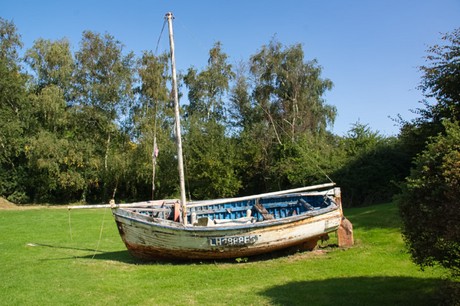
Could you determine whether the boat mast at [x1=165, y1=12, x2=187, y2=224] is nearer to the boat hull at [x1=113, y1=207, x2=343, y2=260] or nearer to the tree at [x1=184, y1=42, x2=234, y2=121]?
the boat hull at [x1=113, y1=207, x2=343, y2=260]

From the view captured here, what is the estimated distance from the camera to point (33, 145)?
35.3 meters

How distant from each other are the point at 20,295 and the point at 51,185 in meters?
31.1

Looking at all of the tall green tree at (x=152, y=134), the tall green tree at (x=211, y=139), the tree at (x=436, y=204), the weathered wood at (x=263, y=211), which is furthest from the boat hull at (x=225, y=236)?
the tall green tree at (x=152, y=134)

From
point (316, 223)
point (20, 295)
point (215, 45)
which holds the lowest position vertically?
point (20, 295)

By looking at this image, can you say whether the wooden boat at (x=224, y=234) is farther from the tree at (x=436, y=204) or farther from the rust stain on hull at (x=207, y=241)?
the tree at (x=436, y=204)

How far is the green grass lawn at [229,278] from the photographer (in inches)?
270

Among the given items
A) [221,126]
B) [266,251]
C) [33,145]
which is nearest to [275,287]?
[266,251]

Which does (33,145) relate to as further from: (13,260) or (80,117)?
(13,260)

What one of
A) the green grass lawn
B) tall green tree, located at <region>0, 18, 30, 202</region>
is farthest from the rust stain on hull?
tall green tree, located at <region>0, 18, 30, 202</region>

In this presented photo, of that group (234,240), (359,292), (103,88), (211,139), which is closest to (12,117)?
(103,88)

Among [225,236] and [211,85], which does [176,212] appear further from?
[211,85]

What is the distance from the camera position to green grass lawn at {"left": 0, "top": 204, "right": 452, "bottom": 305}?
22.5 ft

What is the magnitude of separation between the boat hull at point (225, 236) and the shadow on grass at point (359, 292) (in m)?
2.58

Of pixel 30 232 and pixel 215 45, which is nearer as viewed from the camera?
pixel 30 232
